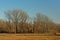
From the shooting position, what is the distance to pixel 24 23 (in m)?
20.6

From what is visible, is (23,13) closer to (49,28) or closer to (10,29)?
(10,29)

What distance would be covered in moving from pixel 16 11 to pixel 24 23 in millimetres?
2320

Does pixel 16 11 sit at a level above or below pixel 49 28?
above

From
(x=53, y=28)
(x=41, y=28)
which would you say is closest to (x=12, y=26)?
(x=41, y=28)

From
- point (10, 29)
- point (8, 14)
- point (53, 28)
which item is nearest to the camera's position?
point (53, 28)

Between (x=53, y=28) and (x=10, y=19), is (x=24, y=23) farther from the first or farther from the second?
(x=53, y=28)

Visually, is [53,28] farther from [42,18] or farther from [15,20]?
[15,20]

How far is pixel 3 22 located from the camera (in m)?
20.0

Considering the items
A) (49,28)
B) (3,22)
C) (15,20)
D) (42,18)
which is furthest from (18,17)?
(49,28)

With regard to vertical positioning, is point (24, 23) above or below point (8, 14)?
below

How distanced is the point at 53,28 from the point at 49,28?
1.93ft

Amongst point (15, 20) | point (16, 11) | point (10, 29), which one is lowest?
point (10, 29)

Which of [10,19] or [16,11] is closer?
[16,11]

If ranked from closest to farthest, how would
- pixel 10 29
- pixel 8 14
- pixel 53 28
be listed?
pixel 53 28 < pixel 10 29 < pixel 8 14
